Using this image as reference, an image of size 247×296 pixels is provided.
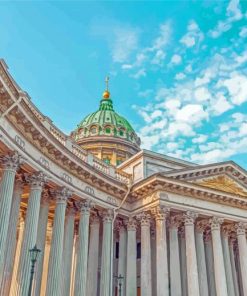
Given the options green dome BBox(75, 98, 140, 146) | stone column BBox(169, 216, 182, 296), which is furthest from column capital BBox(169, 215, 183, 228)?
green dome BBox(75, 98, 140, 146)

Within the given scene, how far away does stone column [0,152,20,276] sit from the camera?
20438mm

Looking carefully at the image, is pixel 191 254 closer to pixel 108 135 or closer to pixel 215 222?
pixel 215 222

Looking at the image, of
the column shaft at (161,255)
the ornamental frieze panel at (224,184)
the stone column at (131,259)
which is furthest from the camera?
the ornamental frieze panel at (224,184)

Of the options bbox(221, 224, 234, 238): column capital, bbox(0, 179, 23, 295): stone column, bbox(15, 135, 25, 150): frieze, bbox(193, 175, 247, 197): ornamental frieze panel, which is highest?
bbox(193, 175, 247, 197): ornamental frieze panel

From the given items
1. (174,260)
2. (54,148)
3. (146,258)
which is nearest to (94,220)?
(146,258)

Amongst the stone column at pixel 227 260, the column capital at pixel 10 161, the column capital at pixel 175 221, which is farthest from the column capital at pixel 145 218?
the column capital at pixel 10 161

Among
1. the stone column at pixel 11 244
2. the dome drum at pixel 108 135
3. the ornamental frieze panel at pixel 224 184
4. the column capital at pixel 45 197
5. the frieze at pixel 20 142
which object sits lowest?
the stone column at pixel 11 244

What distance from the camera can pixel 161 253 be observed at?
96.1 ft

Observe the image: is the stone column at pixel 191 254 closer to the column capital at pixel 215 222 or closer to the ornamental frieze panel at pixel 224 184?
the column capital at pixel 215 222

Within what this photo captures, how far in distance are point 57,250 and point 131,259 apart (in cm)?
790

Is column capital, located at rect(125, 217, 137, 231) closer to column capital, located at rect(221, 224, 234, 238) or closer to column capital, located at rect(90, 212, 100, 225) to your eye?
column capital, located at rect(90, 212, 100, 225)

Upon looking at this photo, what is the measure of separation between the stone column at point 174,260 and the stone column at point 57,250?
28.1 ft

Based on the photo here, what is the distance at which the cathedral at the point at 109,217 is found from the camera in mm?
22922

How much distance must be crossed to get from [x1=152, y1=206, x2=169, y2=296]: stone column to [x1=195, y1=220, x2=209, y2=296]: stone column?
4.22m
